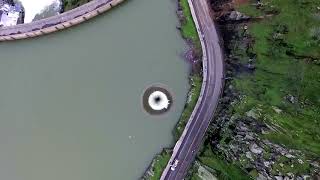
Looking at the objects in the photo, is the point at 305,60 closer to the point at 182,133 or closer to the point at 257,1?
the point at 257,1

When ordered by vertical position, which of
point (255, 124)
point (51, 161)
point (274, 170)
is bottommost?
point (51, 161)

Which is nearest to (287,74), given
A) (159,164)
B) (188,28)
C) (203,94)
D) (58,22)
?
(203,94)

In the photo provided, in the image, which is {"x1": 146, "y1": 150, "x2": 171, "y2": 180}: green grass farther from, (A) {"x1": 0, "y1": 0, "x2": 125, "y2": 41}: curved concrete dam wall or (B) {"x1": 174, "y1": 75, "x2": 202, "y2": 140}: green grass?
(A) {"x1": 0, "y1": 0, "x2": 125, "y2": 41}: curved concrete dam wall

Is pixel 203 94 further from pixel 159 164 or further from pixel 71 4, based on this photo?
pixel 71 4

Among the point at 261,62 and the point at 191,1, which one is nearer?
the point at 261,62

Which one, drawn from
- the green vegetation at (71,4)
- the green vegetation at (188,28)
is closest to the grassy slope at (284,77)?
the green vegetation at (188,28)

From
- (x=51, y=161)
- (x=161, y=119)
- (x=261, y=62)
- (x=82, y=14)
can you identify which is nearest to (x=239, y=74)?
(x=261, y=62)
